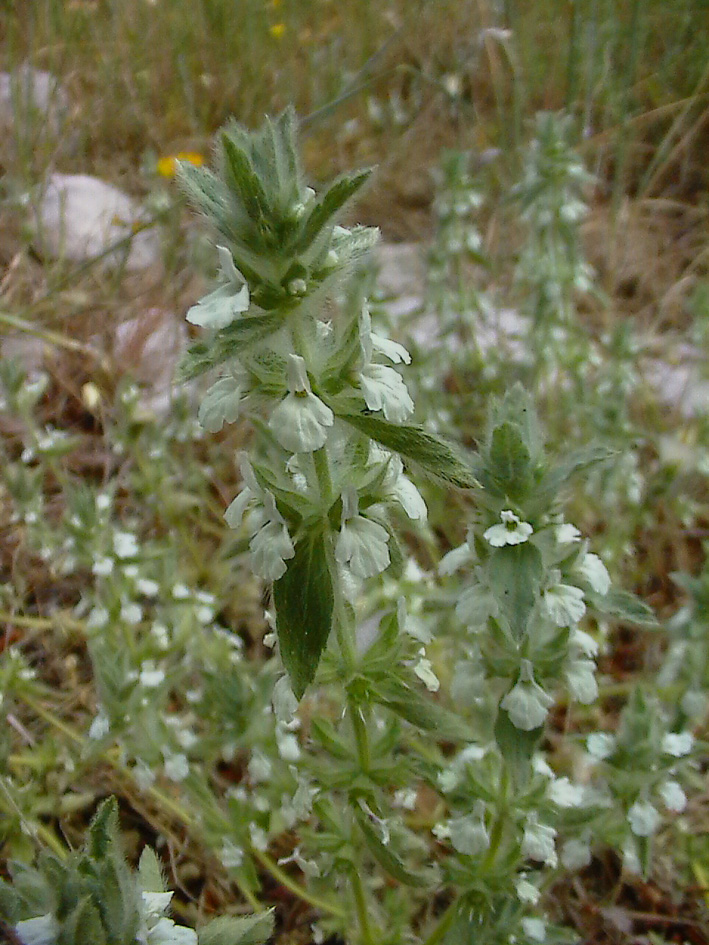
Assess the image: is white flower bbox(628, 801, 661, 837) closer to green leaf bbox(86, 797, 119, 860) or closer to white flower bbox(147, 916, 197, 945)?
white flower bbox(147, 916, 197, 945)

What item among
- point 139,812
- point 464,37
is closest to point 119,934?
point 139,812

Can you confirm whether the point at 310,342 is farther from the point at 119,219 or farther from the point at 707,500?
the point at 119,219

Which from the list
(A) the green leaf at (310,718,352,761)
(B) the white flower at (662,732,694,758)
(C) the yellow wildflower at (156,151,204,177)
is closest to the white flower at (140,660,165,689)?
(A) the green leaf at (310,718,352,761)

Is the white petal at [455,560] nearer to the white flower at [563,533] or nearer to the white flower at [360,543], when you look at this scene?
the white flower at [563,533]

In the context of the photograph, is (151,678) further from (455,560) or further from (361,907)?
(455,560)

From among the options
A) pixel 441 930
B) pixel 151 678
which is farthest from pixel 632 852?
pixel 151 678

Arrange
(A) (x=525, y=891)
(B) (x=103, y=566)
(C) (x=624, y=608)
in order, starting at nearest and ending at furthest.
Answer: (C) (x=624, y=608)
(A) (x=525, y=891)
(B) (x=103, y=566)

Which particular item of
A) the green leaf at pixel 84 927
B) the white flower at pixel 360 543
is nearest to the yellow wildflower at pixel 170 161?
the white flower at pixel 360 543
